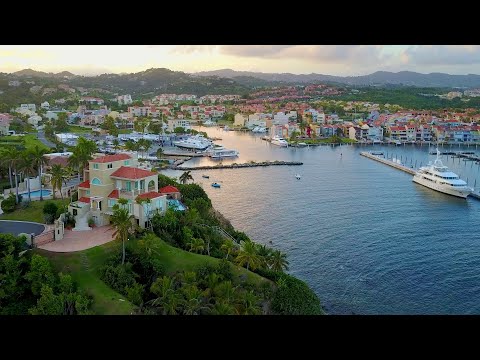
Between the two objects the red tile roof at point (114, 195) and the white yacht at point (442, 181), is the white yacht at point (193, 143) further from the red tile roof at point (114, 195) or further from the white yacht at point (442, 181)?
the red tile roof at point (114, 195)

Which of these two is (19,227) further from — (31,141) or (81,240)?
(31,141)

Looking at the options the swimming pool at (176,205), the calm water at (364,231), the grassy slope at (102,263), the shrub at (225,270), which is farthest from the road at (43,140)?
the shrub at (225,270)

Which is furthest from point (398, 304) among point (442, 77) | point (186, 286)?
point (442, 77)

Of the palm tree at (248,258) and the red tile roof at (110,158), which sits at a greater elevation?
the red tile roof at (110,158)

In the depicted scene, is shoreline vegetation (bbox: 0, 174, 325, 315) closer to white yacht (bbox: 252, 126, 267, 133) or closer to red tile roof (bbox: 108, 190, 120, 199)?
red tile roof (bbox: 108, 190, 120, 199)

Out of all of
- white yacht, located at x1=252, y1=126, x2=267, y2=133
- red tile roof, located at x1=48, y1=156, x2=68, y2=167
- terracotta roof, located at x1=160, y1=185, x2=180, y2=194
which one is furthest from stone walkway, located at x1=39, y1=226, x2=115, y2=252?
white yacht, located at x1=252, y1=126, x2=267, y2=133

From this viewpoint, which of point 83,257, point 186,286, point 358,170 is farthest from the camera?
point 358,170
